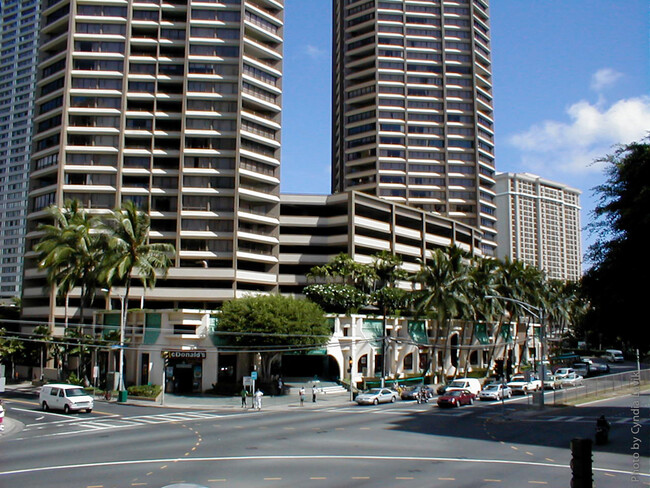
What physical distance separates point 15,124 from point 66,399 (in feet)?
544

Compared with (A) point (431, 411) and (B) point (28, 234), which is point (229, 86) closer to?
(B) point (28, 234)

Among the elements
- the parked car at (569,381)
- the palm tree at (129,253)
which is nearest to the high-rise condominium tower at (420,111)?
the parked car at (569,381)

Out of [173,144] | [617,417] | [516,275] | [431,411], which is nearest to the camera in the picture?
[617,417]

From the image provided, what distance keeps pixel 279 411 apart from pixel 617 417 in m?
23.0

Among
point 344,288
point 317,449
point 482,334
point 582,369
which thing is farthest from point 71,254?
point 582,369

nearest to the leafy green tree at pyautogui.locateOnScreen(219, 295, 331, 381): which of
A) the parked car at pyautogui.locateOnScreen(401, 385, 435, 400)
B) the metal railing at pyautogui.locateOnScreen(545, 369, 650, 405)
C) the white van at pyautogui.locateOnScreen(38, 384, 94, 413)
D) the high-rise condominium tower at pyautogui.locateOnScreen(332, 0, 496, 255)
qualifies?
the parked car at pyautogui.locateOnScreen(401, 385, 435, 400)

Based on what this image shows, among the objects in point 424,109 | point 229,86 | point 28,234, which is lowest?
point 28,234

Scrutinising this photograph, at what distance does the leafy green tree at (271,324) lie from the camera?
53.1 metres

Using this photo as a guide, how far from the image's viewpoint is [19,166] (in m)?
180

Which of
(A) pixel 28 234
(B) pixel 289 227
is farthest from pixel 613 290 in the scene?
(A) pixel 28 234

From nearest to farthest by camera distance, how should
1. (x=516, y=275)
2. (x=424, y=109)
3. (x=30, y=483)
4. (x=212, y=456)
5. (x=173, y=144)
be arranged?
(x=30, y=483), (x=212, y=456), (x=516, y=275), (x=173, y=144), (x=424, y=109)

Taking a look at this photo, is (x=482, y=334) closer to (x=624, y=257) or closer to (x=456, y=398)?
(x=456, y=398)

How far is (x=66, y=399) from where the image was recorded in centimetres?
4212

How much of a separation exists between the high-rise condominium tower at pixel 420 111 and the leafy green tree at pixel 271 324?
55.4m
